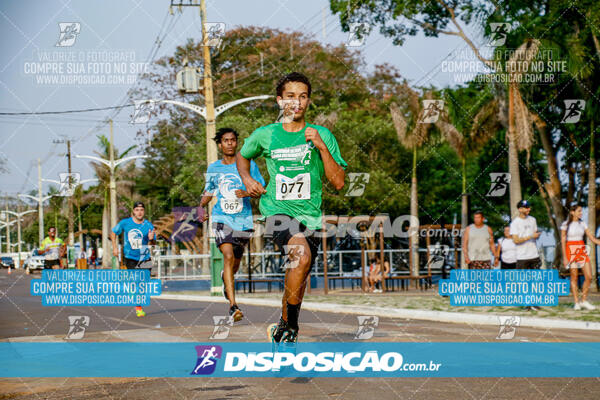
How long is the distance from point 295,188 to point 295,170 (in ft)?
0.37

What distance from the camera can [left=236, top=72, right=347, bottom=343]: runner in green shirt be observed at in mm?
4879

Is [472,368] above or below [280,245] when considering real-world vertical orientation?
below

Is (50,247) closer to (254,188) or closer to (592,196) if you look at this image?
(254,188)

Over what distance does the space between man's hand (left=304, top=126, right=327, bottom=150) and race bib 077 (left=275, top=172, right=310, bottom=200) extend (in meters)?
0.24

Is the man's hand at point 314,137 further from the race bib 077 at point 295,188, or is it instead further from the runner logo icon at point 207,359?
the runner logo icon at point 207,359

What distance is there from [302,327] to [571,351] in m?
3.57

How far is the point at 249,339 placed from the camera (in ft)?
28.7

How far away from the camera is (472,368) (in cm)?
702

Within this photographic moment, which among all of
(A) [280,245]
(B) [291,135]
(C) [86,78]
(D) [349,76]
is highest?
(D) [349,76]

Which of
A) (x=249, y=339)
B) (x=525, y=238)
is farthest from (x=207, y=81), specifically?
(x=525, y=238)

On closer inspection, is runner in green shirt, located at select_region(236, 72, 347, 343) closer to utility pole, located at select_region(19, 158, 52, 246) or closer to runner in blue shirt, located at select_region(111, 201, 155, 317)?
utility pole, located at select_region(19, 158, 52, 246)

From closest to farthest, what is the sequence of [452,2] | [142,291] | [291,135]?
[291,135] → [142,291] → [452,2]

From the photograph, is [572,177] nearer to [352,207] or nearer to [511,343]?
[352,207]

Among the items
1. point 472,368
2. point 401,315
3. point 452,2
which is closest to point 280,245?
point 472,368
